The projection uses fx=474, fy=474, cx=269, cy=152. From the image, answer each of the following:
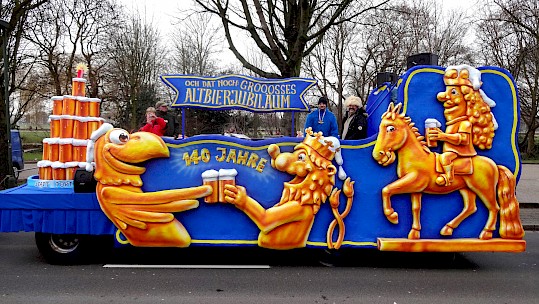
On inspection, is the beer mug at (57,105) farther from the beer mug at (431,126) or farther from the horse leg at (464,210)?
the horse leg at (464,210)

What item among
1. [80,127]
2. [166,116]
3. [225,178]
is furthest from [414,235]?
[80,127]

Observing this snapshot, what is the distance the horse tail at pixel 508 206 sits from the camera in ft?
19.0

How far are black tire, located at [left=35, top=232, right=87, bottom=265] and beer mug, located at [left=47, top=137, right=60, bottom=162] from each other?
1.04 m

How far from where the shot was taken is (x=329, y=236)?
18.9 feet

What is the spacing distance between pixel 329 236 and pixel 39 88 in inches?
862

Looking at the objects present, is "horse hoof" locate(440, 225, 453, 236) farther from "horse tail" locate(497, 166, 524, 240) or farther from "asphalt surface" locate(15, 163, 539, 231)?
"asphalt surface" locate(15, 163, 539, 231)

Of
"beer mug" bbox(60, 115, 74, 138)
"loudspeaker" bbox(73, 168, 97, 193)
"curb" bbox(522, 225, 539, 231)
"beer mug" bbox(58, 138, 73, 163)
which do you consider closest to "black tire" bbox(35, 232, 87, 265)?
"loudspeaker" bbox(73, 168, 97, 193)

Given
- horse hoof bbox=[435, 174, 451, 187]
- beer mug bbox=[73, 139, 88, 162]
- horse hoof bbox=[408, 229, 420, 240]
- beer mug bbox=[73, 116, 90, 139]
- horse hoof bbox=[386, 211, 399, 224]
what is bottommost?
horse hoof bbox=[408, 229, 420, 240]

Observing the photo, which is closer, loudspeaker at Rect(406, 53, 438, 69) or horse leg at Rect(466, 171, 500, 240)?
horse leg at Rect(466, 171, 500, 240)

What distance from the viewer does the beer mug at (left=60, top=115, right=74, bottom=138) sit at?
6.36 meters

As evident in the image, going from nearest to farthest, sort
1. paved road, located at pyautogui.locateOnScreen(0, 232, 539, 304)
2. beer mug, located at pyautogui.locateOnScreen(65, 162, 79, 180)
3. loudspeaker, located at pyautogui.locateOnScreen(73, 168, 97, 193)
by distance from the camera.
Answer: paved road, located at pyautogui.locateOnScreen(0, 232, 539, 304) < loudspeaker, located at pyautogui.locateOnScreen(73, 168, 97, 193) < beer mug, located at pyautogui.locateOnScreen(65, 162, 79, 180)

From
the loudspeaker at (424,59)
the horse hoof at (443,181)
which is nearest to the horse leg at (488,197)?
the horse hoof at (443,181)

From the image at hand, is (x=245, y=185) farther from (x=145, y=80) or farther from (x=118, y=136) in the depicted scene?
(x=145, y=80)

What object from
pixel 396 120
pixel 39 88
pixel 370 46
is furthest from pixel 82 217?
pixel 370 46
